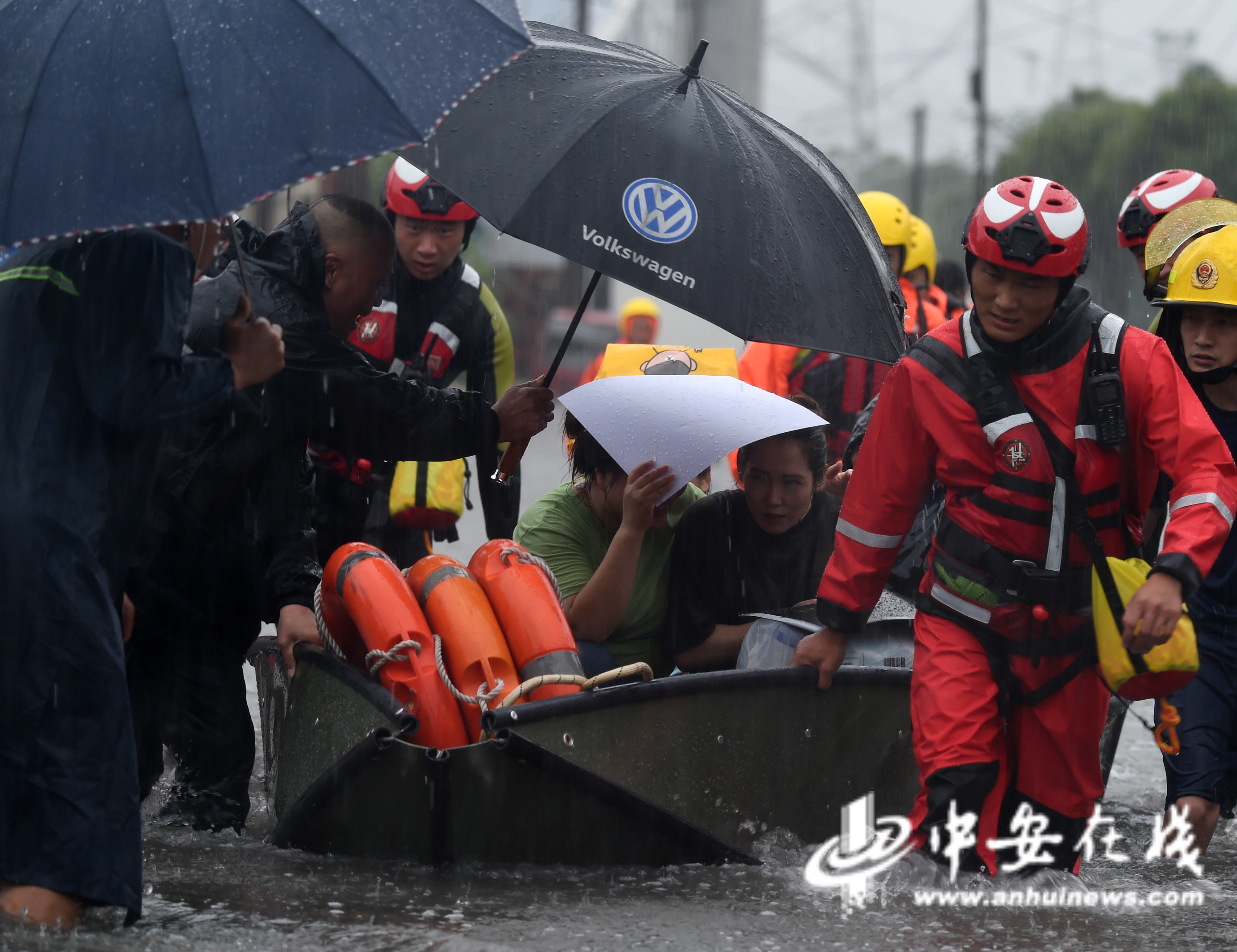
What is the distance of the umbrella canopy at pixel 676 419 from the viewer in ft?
14.3

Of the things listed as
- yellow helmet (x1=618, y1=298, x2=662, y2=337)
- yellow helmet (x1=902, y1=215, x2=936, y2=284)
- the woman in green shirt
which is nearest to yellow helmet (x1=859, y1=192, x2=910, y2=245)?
yellow helmet (x1=902, y1=215, x2=936, y2=284)

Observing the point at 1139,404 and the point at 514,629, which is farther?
the point at 514,629

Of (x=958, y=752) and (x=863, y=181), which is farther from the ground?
(x=863, y=181)

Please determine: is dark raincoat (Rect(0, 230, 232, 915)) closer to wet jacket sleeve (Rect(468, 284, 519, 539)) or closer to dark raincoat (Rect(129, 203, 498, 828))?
dark raincoat (Rect(129, 203, 498, 828))

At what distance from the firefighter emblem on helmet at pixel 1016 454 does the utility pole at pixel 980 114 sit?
2559 centimetres

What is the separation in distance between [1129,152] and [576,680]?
36.8 meters

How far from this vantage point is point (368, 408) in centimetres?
412

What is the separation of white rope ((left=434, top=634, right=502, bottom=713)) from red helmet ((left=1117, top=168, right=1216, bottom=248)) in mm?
2717

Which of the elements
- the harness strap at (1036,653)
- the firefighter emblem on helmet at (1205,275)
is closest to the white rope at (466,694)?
the harness strap at (1036,653)

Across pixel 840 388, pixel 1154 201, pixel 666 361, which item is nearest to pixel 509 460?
pixel 666 361

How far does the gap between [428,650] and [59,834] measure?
105 cm

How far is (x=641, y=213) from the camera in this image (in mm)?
3883

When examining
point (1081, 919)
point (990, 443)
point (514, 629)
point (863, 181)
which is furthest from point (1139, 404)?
point (863, 181)

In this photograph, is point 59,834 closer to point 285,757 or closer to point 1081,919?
point 285,757
